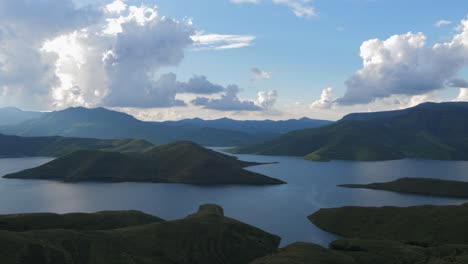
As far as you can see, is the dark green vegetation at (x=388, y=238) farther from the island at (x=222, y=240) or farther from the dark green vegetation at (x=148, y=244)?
the dark green vegetation at (x=148, y=244)

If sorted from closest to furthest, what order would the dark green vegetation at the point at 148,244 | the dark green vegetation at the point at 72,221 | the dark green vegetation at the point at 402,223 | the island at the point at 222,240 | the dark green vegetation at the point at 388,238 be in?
the dark green vegetation at the point at 148,244
the island at the point at 222,240
the dark green vegetation at the point at 388,238
the dark green vegetation at the point at 72,221
the dark green vegetation at the point at 402,223

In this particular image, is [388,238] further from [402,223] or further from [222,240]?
[222,240]

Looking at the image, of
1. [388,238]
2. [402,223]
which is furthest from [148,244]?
[402,223]

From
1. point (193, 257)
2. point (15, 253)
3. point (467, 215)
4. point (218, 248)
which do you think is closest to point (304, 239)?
point (218, 248)

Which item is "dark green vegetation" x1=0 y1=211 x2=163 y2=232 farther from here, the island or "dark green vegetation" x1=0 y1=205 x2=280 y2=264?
"dark green vegetation" x1=0 y1=205 x2=280 y2=264

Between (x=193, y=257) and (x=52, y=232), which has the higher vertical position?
(x=52, y=232)

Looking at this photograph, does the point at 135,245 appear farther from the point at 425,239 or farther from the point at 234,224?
the point at 425,239

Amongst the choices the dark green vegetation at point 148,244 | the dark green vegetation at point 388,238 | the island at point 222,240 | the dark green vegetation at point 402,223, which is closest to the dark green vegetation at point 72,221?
the island at point 222,240
